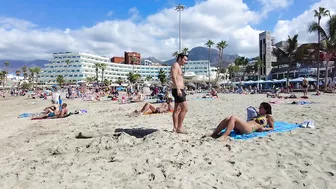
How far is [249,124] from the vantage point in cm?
496

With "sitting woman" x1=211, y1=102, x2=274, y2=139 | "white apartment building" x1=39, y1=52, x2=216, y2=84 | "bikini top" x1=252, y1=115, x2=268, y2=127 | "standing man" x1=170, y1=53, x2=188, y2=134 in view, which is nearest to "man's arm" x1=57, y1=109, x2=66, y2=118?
"standing man" x1=170, y1=53, x2=188, y2=134

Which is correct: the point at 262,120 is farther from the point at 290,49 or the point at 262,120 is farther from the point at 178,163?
the point at 290,49

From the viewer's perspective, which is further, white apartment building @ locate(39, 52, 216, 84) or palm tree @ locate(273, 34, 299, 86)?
white apartment building @ locate(39, 52, 216, 84)

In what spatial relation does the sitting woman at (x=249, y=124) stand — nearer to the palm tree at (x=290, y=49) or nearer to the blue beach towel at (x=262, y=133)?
the blue beach towel at (x=262, y=133)

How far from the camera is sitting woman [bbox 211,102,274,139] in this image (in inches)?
183

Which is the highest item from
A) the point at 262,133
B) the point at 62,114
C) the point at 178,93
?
the point at 178,93

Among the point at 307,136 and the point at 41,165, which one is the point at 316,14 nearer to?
the point at 307,136

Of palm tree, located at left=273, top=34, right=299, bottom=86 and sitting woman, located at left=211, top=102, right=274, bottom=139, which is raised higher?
palm tree, located at left=273, top=34, right=299, bottom=86

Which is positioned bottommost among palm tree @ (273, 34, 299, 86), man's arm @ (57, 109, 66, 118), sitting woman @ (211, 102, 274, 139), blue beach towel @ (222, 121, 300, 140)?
man's arm @ (57, 109, 66, 118)

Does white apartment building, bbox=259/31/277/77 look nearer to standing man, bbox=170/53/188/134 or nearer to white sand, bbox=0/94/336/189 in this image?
standing man, bbox=170/53/188/134

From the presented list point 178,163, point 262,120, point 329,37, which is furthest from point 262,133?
point 329,37

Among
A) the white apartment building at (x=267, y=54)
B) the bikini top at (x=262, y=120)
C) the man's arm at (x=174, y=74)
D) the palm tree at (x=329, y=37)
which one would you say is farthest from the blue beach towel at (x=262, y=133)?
the white apartment building at (x=267, y=54)

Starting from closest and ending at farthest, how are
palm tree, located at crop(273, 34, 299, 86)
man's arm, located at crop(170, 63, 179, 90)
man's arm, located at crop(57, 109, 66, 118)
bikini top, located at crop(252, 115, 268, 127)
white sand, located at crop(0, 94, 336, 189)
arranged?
white sand, located at crop(0, 94, 336, 189)
man's arm, located at crop(170, 63, 179, 90)
bikini top, located at crop(252, 115, 268, 127)
man's arm, located at crop(57, 109, 66, 118)
palm tree, located at crop(273, 34, 299, 86)

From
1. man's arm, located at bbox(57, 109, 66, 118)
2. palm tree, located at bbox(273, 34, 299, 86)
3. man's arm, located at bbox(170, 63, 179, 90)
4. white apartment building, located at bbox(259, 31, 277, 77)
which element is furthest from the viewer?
white apartment building, located at bbox(259, 31, 277, 77)
